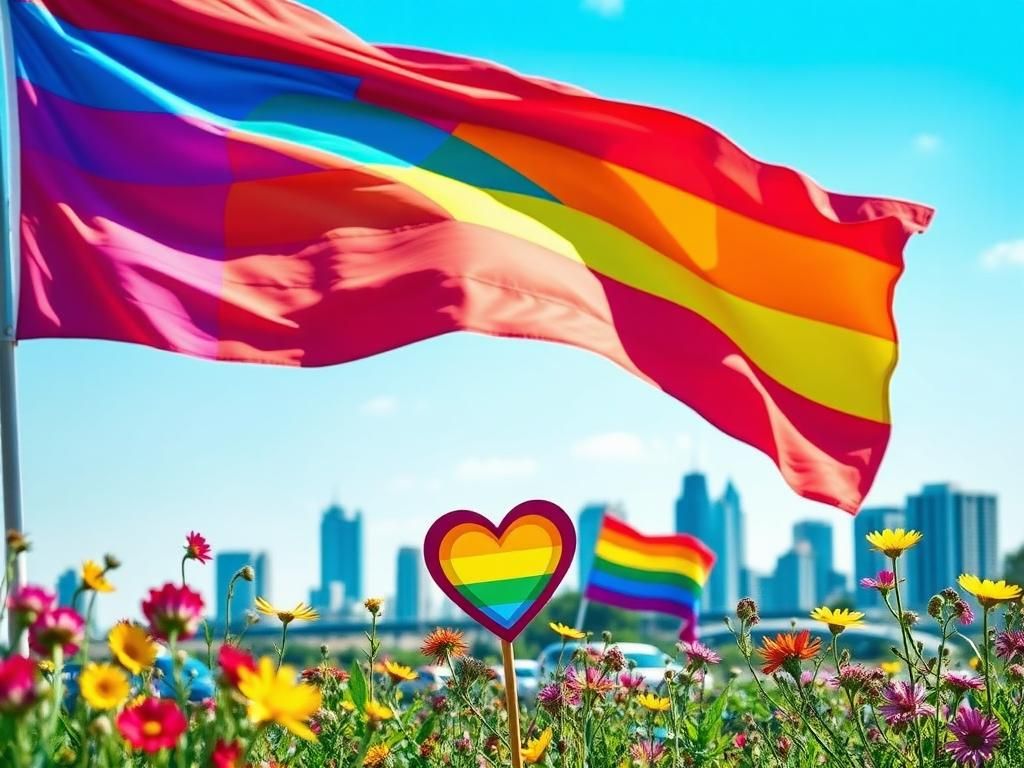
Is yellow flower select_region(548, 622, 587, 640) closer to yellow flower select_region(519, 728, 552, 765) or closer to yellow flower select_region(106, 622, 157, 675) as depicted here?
yellow flower select_region(519, 728, 552, 765)

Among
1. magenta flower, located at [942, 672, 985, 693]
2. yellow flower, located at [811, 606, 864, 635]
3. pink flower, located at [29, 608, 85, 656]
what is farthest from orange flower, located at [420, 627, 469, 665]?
pink flower, located at [29, 608, 85, 656]

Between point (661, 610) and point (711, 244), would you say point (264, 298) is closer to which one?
point (711, 244)

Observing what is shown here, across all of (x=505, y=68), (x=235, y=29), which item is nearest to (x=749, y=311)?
(x=505, y=68)

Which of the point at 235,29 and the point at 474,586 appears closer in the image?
the point at 474,586

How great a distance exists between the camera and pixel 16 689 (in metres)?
1.87

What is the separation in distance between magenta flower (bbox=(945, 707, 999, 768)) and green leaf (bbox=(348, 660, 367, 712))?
187cm

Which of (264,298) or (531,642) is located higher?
(264,298)

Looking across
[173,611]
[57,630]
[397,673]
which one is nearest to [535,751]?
[397,673]

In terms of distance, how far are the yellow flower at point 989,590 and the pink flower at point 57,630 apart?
2406 millimetres

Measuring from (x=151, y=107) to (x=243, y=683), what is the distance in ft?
12.0

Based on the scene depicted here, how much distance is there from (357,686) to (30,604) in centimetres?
256

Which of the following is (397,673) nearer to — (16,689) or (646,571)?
(16,689)

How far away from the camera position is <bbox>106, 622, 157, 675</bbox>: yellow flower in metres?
2.20

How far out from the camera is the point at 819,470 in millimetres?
5453
